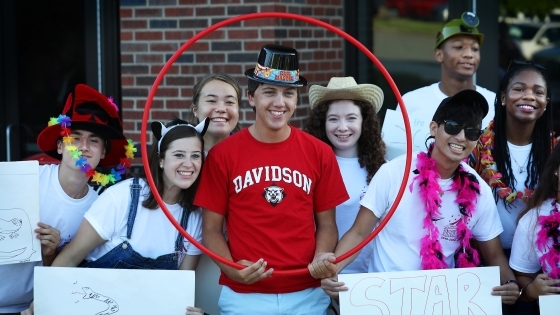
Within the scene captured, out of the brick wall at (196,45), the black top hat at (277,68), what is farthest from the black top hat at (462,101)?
the brick wall at (196,45)

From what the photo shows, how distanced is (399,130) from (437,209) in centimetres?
113

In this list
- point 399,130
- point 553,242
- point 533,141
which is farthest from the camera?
point 399,130

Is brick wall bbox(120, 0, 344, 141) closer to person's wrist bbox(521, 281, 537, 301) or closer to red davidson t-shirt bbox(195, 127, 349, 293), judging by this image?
red davidson t-shirt bbox(195, 127, 349, 293)

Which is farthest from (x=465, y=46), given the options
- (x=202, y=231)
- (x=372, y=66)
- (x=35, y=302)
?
(x=35, y=302)

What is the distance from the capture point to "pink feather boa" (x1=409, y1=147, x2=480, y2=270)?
3.76 meters

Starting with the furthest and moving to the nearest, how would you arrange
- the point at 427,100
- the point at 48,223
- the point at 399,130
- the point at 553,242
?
1. the point at 427,100
2. the point at 399,130
3. the point at 48,223
4. the point at 553,242

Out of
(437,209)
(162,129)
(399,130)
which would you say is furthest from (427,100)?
(162,129)

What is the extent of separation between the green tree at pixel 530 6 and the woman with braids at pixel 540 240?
8.76 feet

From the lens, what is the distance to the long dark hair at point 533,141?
414 centimetres

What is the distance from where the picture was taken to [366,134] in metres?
4.42

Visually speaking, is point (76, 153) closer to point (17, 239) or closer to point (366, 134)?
point (17, 239)

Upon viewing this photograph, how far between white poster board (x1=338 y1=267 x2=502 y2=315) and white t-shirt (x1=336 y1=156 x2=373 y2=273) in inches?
17.2

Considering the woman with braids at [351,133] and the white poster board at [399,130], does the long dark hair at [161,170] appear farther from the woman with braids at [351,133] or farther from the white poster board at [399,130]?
the white poster board at [399,130]

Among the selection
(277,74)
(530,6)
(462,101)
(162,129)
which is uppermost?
(530,6)
